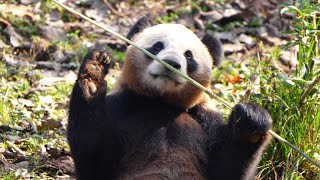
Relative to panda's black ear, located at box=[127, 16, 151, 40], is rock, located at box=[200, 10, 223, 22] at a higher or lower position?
lower

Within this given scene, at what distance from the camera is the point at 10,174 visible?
657 cm

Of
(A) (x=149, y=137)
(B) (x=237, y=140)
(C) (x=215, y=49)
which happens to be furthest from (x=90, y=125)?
(C) (x=215, y=49)

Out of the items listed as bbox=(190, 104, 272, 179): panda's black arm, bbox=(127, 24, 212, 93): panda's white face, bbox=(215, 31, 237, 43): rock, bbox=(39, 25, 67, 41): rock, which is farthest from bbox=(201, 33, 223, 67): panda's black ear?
bbox=(215, 31, 237, 43): rock

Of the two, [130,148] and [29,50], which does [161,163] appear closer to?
[130,148]

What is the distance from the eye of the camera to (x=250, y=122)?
577cm

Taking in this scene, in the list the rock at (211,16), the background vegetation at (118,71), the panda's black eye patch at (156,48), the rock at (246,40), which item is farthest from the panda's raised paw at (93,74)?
the rock at (211,16)

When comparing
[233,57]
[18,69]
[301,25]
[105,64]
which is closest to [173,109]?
[105,64]

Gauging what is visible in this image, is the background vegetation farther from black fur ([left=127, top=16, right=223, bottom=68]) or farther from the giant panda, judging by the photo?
the giant panda

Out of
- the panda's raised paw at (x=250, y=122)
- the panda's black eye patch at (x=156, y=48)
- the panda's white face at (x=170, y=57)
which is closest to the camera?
the panda's raised paw at (x=250, y=122)

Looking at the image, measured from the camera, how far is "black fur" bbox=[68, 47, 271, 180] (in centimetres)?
587

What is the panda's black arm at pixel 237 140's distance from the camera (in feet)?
19.1

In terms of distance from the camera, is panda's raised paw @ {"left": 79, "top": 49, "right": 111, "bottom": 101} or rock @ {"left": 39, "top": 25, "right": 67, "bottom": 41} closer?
panda's raised paw @ {"left": 79, "top": 49, "right": 111, "bottom": 101}

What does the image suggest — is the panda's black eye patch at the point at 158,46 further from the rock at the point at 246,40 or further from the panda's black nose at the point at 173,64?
the rock at the point at 246,40

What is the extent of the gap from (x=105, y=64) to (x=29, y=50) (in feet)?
13.6
